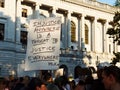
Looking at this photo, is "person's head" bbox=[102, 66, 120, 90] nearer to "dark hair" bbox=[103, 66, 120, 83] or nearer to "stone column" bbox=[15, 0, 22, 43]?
"dark hair" bbox=[103, 66, 120, 83]

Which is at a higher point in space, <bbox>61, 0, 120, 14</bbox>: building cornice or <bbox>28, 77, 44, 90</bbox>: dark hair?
<bbox>61, 0, 120, 14</bbox>: building cornice

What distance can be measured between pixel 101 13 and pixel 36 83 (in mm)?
51459

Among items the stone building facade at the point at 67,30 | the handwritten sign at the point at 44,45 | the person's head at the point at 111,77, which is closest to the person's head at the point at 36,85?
the person's head at the point at 111,77

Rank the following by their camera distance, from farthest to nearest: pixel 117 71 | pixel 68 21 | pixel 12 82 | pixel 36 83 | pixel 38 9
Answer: pixel 68 21 < pixel 38 9 < pixel 12 82 < pixel 36 83 < pixel 117 71

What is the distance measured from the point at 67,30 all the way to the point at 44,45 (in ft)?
131

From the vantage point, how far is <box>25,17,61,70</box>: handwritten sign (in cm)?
1178

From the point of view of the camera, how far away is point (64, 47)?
5062 centimetres

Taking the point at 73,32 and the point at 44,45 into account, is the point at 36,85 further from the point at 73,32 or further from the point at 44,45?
the point at 73,32

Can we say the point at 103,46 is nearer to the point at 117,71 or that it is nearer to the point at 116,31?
the point at 116,31

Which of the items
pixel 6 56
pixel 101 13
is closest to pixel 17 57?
pixel 6 56

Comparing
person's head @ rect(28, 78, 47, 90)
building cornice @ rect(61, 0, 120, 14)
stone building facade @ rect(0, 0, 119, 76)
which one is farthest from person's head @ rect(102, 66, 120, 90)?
building cornice @ rect(61, 0, 120, 14)

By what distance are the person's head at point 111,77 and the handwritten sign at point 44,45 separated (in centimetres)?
676

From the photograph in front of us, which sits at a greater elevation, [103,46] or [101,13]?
[101,13]

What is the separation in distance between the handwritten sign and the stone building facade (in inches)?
1076
